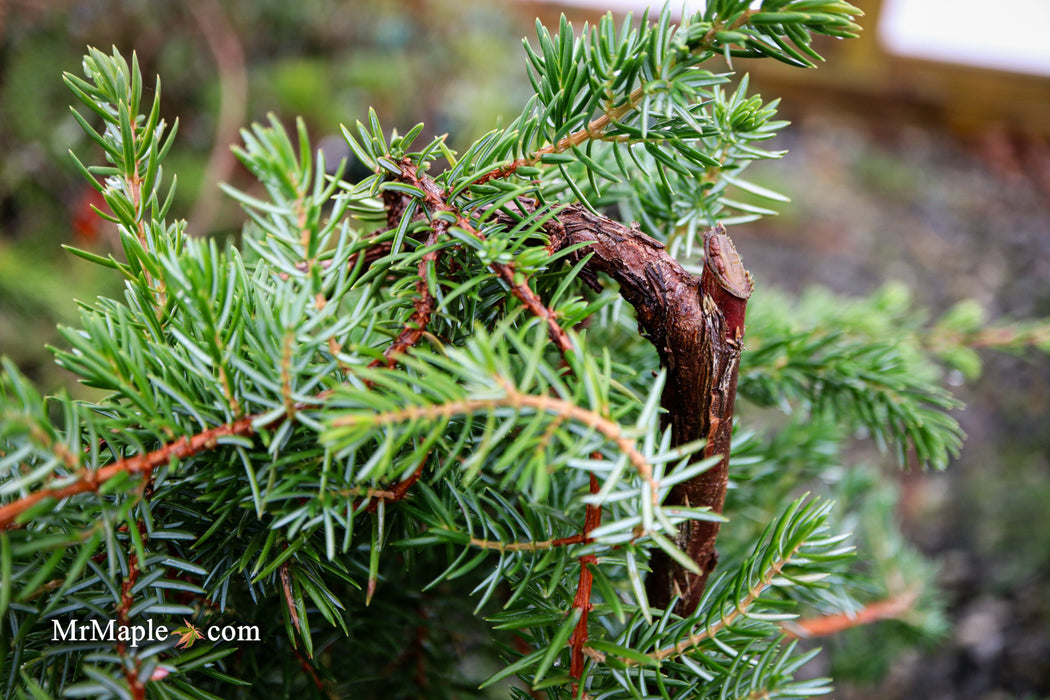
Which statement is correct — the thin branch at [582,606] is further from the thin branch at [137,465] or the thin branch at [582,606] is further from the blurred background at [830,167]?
the blurred background at [830,167]

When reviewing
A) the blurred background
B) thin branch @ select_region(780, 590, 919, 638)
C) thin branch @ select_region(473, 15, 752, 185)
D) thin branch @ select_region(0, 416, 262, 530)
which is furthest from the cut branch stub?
the blurred background

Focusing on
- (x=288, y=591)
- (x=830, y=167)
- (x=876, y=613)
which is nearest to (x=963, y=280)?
(x=830, y=167)

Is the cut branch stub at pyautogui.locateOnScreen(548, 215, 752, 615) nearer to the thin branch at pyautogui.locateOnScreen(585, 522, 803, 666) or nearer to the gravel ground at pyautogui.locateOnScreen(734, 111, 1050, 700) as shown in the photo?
the thin branch at pyautogui.locateOnScreen(585, 522, 803, 666)

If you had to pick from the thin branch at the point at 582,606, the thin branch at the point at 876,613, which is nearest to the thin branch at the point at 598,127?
the thin branch at the point at 582,606

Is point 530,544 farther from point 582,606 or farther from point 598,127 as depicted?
point 598,127

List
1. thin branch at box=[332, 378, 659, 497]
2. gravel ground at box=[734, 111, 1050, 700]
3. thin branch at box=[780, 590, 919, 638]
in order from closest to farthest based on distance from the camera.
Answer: thin branch at box=[332, 378, 659, 497], thin branch at box=[780, 590, 919, 638], gravel ground at box=[734, 111, 1050, 700]

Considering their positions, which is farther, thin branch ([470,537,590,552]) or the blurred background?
the blurred background

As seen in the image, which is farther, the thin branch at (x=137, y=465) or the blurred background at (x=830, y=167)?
the blurred background at (x=830, y=167)
